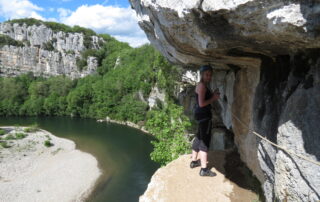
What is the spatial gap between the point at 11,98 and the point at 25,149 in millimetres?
30639

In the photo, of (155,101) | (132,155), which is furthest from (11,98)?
(132,155)

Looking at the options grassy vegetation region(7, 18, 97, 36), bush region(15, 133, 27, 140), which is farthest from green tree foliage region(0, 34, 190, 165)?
bush region(15, 133, 27, 140)

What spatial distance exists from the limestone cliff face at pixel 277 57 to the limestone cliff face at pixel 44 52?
213 ft

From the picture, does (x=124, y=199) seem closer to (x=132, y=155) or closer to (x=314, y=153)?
(x=132, y=155)

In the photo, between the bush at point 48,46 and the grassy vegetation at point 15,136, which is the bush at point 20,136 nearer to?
the grassy vegetation at point 15,136

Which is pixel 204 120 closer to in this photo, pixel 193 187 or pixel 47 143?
pixel 193 187

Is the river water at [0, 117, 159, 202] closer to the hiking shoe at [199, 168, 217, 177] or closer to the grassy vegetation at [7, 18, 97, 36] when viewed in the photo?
the hiking shoe at [199, 168, 217, 177]

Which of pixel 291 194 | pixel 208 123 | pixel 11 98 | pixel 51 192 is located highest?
pixel 208 123

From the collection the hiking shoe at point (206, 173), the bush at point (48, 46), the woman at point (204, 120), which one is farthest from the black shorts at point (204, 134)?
the bush at point (48, 46)

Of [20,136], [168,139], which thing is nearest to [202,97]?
[168,139]

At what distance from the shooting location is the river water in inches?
677

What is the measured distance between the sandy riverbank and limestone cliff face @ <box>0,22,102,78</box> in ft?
129

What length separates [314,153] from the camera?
2.46 meters

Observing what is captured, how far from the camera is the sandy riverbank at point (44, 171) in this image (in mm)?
17161
